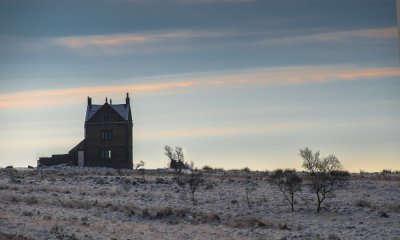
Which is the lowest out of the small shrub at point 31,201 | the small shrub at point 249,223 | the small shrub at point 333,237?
the small shrub at point 333,237

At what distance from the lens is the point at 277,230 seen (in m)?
33.9

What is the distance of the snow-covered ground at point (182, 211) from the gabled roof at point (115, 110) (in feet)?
69.9

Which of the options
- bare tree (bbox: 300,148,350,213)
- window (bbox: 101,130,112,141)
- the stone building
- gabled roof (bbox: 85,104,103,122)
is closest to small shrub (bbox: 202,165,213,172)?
the stone building

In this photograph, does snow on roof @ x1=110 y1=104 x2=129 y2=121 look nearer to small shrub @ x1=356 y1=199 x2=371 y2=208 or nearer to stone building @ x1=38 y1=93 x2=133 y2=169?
stone building @ x1=38 y1=93 x2=133 y2=169

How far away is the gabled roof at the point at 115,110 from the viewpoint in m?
75.8

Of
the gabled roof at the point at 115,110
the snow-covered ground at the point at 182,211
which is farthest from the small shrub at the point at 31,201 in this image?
the gabled roof at the point at 115,110

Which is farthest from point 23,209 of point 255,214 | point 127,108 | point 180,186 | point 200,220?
point 127,108

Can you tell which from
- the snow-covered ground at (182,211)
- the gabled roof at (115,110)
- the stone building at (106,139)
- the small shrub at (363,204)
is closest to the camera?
the snow-covered ground at (182,211)

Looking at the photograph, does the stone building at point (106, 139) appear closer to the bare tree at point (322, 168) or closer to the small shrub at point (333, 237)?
the bare tree at point (322, 168)

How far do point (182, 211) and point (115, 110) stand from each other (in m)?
38.5

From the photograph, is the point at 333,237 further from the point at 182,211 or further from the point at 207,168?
the point at 207,168

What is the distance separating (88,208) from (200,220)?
7.76m

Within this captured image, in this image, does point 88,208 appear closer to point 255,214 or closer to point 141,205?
point 141,205

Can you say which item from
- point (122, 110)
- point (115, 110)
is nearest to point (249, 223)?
point (115, 110)
